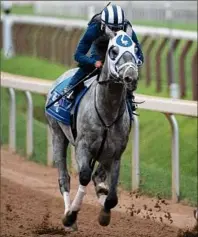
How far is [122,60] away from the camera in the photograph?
8.32 meters

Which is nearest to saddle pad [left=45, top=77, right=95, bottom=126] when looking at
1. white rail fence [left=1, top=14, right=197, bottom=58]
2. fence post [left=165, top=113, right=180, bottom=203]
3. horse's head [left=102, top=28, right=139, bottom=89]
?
horse's head [left=102, top=28, right=139, bottom=89]

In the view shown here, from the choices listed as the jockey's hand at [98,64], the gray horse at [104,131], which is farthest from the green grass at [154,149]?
the jockey's hand at [98,64]

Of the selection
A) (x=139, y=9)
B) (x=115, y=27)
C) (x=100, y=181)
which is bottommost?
(x=139, y=9)

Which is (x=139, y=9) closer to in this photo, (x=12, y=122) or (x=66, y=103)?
(x=12, y=122)

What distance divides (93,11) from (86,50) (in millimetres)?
17077

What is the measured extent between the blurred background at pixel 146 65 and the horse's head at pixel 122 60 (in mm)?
3118

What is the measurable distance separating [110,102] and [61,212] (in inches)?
95.7

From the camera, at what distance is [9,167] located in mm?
13836

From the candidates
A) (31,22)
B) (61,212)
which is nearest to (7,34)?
(31,22)

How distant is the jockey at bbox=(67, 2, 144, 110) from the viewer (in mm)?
8805

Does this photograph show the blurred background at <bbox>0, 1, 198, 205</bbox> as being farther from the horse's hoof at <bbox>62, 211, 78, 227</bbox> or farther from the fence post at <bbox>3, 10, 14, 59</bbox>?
the horse's hoof at <bbox>62, 211, 78, 227</bbox>

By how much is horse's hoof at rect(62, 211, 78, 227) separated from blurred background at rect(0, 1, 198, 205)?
7.61ft

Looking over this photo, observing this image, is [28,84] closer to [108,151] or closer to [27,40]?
[108,151]

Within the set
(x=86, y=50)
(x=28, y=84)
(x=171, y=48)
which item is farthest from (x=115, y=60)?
(x=171, y=48)
